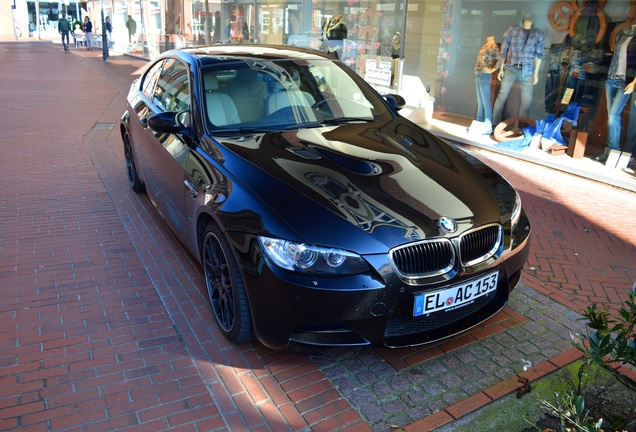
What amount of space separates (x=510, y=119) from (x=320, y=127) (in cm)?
590

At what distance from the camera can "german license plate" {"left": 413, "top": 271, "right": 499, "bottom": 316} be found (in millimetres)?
2805

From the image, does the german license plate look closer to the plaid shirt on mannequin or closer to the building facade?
the building facade

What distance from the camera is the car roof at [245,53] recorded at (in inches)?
170

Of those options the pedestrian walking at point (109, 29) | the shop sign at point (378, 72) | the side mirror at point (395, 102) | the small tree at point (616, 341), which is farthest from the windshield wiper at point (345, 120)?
the pedestrian walking at point (109, 29)

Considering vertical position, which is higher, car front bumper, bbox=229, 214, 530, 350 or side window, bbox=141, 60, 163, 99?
side window, bbox=141, 60, 163, 99

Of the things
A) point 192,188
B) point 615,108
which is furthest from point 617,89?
point 192,188

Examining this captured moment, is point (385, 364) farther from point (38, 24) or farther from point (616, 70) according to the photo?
point (38, 24)

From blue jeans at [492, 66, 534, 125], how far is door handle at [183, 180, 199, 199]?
7.02 m

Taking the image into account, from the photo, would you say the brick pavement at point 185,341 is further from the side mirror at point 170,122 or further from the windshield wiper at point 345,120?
the windshield wiper at point 345,120

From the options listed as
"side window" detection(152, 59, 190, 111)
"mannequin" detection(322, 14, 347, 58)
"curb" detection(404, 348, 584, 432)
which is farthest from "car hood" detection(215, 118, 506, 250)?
"mannequin" detection(322, 14, 347, 58)

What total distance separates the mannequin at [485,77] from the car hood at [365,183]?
5968 mm

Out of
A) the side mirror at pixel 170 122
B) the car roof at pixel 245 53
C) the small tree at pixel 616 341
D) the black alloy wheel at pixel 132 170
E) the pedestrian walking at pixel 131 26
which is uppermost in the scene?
the pedestrian walking at pixel 131 26

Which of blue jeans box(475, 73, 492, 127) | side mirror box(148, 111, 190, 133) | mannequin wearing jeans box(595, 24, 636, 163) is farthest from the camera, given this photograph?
blue jeans box(475, 73, 492, 127)

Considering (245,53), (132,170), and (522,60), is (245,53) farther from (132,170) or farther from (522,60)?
(522,60)
